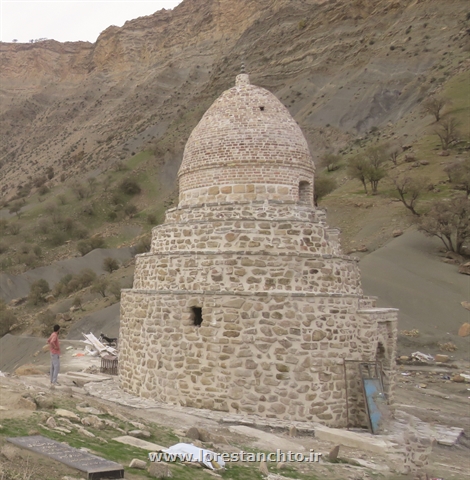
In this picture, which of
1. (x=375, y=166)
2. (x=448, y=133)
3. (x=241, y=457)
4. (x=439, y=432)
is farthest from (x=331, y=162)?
(x=241, y=457)

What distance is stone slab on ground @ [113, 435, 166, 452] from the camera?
5969mm

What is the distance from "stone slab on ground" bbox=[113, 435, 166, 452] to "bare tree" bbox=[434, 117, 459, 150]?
38818mm

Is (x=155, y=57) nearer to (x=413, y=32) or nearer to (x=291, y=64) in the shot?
(x=291, y=64)

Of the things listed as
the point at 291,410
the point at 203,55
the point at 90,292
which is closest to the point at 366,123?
the point at 90,292

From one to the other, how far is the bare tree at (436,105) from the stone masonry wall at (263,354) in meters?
39.0

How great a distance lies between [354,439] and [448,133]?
122 feet

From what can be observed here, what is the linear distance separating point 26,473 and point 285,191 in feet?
27.5

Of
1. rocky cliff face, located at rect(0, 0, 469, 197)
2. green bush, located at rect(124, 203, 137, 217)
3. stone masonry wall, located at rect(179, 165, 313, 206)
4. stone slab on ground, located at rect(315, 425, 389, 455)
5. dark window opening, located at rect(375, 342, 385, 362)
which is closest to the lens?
stone slab on ground, located at rect(315, 425, 389, 455)

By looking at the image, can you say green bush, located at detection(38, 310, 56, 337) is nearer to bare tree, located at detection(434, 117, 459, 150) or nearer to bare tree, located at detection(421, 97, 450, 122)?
bare tree, located at detection(434, 117, 459, 150)

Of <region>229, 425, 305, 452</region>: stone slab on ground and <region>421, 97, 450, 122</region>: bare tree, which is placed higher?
<region>421, 97, 450, 122</region>: bare tree

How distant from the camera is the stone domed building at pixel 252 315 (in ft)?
29.2

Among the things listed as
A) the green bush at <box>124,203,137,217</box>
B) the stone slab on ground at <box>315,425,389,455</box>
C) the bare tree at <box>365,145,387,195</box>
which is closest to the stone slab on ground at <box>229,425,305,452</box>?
the stone slab on ground at <box>315,425,389,455</box>

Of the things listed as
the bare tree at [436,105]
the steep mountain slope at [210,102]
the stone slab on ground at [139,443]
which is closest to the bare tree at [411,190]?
the steep mountain slope at [210,102]

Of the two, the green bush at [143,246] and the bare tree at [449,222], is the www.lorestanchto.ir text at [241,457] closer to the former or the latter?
the bare tree at [449,222]
